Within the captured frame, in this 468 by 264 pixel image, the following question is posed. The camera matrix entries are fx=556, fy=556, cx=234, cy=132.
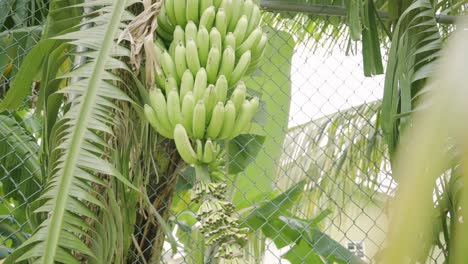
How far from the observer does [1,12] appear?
4.99 ft

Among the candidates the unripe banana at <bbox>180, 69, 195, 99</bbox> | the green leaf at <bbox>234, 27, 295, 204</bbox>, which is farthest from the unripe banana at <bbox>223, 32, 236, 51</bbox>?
the green leaf at <bbox>234, 27, 295, 204</bbox>

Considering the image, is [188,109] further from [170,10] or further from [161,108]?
[170,10]

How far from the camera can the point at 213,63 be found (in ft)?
3.01

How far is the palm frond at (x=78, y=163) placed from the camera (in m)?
0.77

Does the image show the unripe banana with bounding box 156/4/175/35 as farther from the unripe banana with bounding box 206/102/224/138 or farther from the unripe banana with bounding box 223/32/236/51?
the unripe banana with bounding box 206/102/224/138

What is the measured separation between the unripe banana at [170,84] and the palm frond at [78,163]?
0.08 m

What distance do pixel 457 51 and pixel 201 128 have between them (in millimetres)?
682

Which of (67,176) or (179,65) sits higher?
(179,65)

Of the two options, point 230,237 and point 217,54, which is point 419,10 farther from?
point 230,237

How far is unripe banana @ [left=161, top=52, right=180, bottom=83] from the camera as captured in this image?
0.94 m

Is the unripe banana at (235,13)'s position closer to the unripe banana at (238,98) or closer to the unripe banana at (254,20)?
the unripe banana at (254,20)

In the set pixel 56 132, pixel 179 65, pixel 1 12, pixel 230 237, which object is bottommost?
pixel 230 237

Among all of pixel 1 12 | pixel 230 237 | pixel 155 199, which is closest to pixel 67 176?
pixel 230 237

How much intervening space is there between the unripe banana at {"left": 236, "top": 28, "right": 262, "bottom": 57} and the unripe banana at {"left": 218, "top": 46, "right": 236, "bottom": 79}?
7 cm
